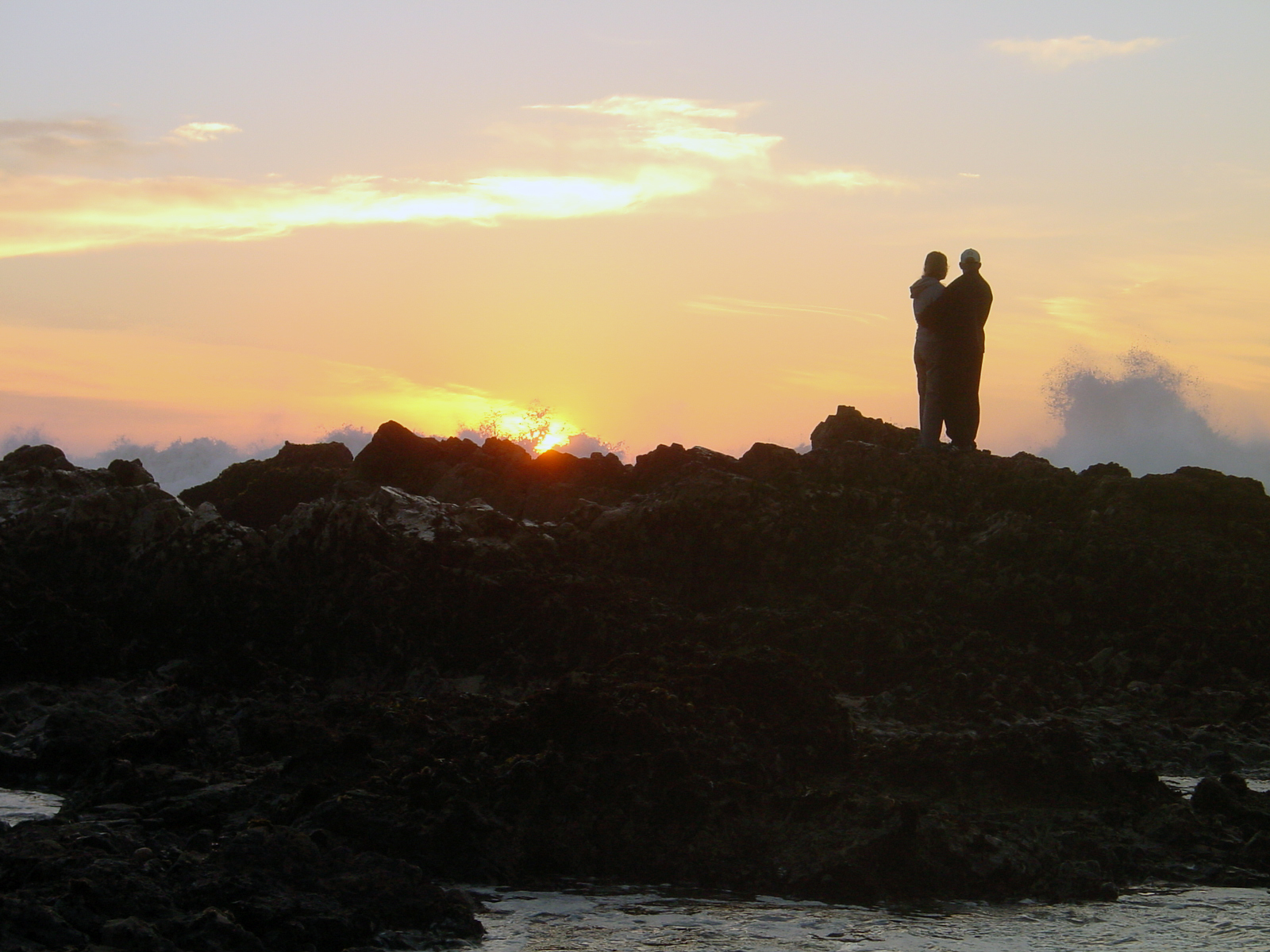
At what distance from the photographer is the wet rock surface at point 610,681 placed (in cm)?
760

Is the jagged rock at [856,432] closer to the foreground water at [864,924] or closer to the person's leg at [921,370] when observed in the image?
the person's leg at [921,370]

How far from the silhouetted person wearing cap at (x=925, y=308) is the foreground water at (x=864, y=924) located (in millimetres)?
10780

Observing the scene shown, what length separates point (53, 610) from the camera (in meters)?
12.4

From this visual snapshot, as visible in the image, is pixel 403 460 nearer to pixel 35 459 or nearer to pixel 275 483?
pixel 275 483

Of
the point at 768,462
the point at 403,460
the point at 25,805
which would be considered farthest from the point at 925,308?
the point at 25,805

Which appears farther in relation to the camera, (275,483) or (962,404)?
(962,404)

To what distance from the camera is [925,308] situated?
17.7 meters

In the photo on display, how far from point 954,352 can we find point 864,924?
11.7m

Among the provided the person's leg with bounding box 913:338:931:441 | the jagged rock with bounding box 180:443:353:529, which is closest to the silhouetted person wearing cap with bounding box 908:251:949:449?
the person's leg with bounding box 913:338:931:441

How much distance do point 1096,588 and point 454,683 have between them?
6.52m

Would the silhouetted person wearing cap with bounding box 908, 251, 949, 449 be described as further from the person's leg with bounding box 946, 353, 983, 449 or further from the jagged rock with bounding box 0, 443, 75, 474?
the jagged rock with bounding box 0, 443, 75, 474

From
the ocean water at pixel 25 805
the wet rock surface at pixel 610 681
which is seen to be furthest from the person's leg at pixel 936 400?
the ocean water at pixel 25 805

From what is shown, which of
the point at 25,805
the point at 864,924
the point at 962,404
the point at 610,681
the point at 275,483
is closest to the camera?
the point at 864,924

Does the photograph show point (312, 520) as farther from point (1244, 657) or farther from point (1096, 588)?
point (1244, 657)
